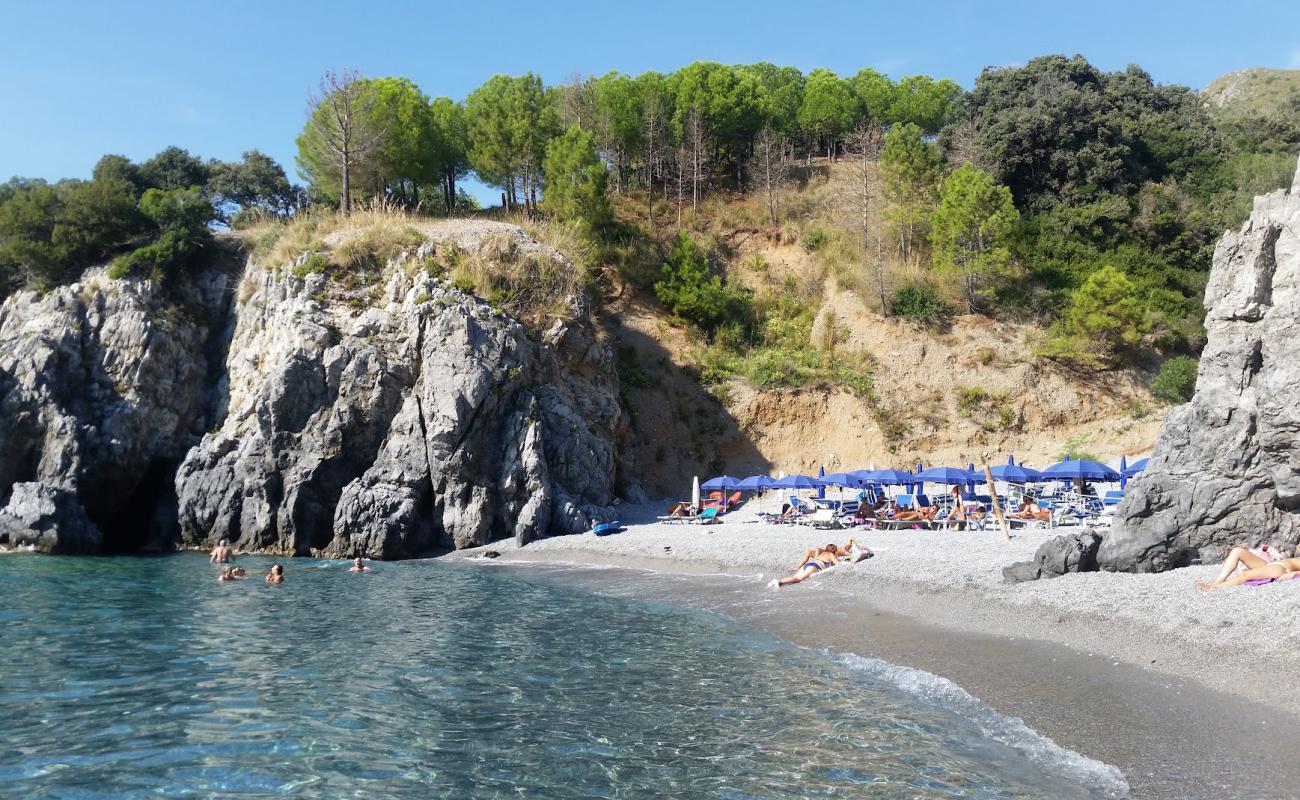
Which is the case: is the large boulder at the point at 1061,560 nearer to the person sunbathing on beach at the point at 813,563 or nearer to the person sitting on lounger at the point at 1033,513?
the person sunbathing on beach at the point at 813,563

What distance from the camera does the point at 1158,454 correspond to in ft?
53.5

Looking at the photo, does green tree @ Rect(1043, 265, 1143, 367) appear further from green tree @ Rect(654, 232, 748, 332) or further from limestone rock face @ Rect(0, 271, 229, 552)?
limestone rock face @ Rect(0, 271, 229, 552)

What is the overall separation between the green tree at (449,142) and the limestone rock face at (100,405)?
52.4 ft

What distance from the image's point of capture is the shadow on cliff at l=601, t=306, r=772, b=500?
37344 mm

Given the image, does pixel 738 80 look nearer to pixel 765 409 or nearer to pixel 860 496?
pixel 765 409

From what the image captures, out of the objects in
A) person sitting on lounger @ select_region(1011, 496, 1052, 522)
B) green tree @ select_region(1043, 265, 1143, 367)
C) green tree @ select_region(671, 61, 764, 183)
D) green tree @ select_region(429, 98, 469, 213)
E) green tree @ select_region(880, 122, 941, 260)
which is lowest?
person sitting on lounger @ select_region(1011, 496, 1052, 522)

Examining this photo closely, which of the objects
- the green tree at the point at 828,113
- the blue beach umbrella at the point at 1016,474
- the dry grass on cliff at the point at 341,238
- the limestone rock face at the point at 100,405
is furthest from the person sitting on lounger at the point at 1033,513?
the green tree at the point at 828,113

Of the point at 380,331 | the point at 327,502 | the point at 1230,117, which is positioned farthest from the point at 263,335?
the point at 1230,117

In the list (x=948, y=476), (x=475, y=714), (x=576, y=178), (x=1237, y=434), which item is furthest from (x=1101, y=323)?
(x=475, y=714)

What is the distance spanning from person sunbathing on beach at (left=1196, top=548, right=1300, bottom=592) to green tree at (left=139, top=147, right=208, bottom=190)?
50.2m

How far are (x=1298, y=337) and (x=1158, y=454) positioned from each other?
3182mm

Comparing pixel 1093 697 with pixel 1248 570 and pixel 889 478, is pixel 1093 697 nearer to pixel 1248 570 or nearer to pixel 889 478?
pixel 1248 570

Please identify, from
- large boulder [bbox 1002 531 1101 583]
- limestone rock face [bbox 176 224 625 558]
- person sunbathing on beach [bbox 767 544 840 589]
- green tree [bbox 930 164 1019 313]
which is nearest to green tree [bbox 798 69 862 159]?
green tree [bbox 930 164 1019 313]

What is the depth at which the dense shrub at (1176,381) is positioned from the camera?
35250mm
